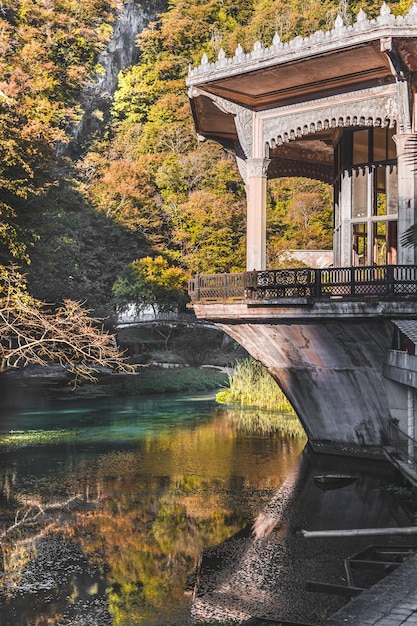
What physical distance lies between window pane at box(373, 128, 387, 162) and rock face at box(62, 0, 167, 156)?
43.5 meters

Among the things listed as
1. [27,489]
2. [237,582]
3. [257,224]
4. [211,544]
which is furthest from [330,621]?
[257,224]

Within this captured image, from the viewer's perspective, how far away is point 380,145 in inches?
890

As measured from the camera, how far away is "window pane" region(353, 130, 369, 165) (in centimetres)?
2291

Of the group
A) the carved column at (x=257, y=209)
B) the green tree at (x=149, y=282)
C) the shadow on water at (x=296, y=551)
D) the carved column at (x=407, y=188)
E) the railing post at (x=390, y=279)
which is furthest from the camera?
the green tree at (x=149, y=282)

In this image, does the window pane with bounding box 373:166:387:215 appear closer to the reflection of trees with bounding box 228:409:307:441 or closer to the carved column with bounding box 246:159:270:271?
the carved column with bounding box 246:159:270:271

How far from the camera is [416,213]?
19891 millimetres

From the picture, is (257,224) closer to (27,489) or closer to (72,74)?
(27,489)

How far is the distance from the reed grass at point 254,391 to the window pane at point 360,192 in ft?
41.9

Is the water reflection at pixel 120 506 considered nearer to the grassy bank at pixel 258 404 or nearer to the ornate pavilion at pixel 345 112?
the grassy bank at pixel 258 404

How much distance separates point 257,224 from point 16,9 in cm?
4027

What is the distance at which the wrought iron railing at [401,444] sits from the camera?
63.8 feet

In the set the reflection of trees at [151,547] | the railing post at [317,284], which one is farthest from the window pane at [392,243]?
the reflection of trees at [151,547]

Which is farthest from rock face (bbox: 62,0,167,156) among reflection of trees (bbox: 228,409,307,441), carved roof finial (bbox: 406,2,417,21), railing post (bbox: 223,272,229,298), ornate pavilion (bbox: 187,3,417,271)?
carved roof finial (bbox: 406,2,417,21)

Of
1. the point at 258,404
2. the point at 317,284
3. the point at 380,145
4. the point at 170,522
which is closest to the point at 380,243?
the point at 380,145
